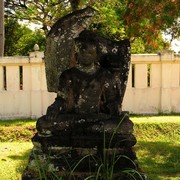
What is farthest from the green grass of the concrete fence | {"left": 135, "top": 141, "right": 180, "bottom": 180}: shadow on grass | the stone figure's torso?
the stone figure's torso

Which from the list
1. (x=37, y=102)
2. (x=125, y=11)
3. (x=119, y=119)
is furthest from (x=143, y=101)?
(x=119, y=119)

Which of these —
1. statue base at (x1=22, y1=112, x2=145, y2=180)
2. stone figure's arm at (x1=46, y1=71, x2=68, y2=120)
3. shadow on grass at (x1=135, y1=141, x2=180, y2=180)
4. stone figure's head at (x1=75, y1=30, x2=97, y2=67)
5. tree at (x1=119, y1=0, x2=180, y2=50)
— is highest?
tree at (x1=119, y1=0, x2=180, y2=50)

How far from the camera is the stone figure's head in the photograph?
11.8 feet

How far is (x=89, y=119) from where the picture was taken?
3.53 meters

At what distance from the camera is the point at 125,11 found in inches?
246

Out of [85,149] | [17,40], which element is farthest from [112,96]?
[17,40]

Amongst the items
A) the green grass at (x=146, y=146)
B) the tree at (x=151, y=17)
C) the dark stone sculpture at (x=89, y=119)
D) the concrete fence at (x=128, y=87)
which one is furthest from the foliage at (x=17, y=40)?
the dark stone sculpture at (x=89, y=119)

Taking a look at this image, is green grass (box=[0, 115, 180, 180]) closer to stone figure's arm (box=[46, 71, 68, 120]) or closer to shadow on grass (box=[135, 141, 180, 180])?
shadow on grass (box=[135, 141, 180, 180])

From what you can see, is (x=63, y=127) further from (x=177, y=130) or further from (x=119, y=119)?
(x=177, y=130)

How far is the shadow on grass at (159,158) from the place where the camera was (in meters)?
5.22

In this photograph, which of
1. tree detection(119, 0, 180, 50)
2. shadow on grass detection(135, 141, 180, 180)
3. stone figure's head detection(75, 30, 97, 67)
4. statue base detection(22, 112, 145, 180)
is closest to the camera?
statue base detection(22, 112, 145, 180)

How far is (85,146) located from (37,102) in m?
5.36

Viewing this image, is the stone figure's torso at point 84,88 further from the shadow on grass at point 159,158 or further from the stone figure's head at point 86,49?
the shadow on grass at point 159,158

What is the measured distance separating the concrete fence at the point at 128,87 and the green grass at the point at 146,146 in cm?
52
